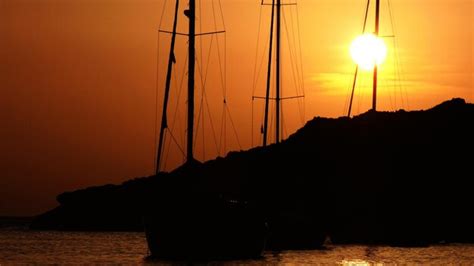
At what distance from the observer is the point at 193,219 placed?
53.8m

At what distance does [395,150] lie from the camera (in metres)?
128

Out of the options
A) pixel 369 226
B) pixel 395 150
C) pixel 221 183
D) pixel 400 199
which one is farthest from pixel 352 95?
pixel 221 183

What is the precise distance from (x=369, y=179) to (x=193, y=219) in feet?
217

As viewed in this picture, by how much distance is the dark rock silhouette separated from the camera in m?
98.2

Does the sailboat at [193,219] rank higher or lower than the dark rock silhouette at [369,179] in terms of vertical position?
lower

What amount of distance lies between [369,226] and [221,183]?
57.6 metres

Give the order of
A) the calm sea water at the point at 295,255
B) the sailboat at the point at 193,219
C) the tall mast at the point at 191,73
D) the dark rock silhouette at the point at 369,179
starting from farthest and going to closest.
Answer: the dark rock silhouette at the point at 369,179 < the calm sea water at the point at 295,255 < the sailboat at the point at 193,219 < the tall mast at the point at 191,73

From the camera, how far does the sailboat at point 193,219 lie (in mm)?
53344

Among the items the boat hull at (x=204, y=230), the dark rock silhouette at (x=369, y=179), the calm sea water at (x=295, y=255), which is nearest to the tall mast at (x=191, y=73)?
the boat hull at (x=204, y=230)

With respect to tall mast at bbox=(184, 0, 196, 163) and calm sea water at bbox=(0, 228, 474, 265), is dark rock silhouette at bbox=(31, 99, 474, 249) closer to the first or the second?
calm sea water at bbox=(0, 228, 474, 265)

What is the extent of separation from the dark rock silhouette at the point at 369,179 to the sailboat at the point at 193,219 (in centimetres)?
1869

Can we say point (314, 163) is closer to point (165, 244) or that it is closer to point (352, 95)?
point (352, 95)

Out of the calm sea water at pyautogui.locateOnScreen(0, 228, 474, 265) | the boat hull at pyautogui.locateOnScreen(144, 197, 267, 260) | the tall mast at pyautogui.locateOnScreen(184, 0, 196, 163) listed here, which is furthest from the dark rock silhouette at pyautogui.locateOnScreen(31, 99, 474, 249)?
the tall mast at pyautogui.locateOnScreen(184, 0, 196, 163)

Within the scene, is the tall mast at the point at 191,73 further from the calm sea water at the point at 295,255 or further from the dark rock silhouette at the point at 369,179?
the dark rock silhouette at the point at 369,179
